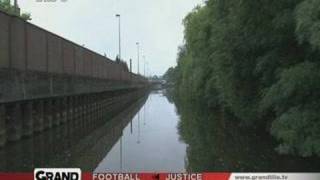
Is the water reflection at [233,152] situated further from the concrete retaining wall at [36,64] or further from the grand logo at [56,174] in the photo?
the grand logo at [56,174]

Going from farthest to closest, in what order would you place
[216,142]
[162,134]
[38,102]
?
[162,134]
[38,102]
[216,142]

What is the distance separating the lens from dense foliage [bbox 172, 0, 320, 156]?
1830 centimetres

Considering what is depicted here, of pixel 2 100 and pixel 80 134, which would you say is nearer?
pixel 2 100

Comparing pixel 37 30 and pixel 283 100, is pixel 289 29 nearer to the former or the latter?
pixel 283 100

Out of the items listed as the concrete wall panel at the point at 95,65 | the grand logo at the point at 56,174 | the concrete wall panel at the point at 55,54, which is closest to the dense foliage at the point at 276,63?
the grand logo at the point at 56,174

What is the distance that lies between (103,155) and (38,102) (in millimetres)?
11195

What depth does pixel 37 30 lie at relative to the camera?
4106 centimetres

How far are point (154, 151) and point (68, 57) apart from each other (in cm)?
2325

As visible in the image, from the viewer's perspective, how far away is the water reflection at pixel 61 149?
84.1 feet

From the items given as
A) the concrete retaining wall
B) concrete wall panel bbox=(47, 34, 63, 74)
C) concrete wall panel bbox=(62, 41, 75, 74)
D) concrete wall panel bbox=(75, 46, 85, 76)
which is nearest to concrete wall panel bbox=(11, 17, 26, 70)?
the concrete retaining wall

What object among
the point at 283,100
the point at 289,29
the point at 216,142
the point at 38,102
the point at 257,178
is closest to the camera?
the point at 257,178

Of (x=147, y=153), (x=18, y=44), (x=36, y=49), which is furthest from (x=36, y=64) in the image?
(x=147, y=153)

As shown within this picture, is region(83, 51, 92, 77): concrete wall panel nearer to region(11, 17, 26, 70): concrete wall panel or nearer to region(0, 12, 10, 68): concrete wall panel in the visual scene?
region(11, 17, 26, 70): concrete wall panel

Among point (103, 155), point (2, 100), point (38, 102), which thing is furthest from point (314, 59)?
point (38, 102)
